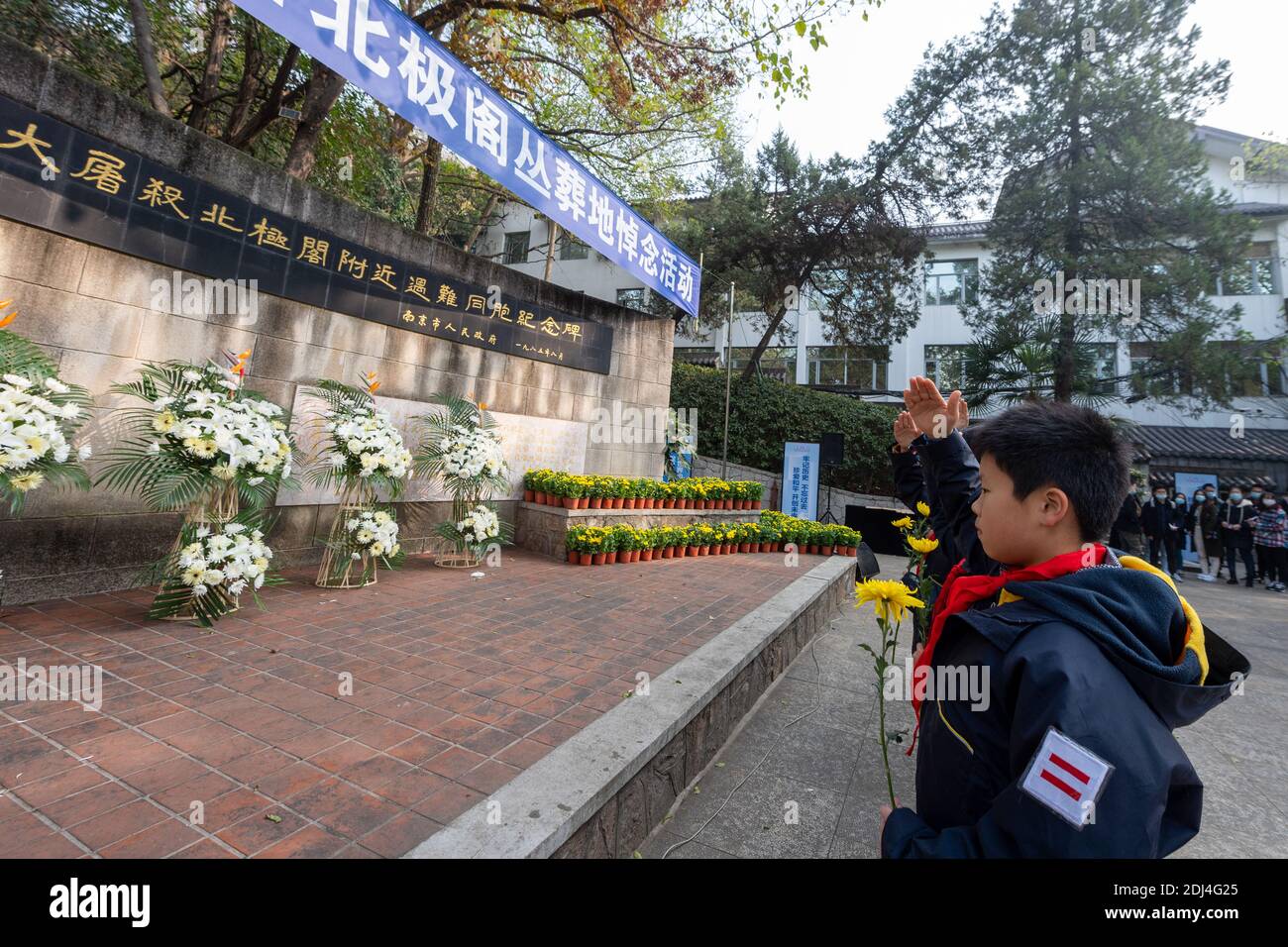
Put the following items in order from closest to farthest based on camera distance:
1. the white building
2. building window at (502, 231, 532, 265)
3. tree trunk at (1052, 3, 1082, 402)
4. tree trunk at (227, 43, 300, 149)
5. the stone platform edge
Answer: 1. the stone platform edge
2. tree trunk at (227, 43, 300, 149)
3. tree trunk at (1052, 3, 1082, 402)
4. the white building
5. building window at (502, 231, 532, 265)

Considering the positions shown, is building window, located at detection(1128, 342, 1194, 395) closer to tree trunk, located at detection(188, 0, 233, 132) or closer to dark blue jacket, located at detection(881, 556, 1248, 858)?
dark blue jacket, located at detection(881, 556, 1248, 858)

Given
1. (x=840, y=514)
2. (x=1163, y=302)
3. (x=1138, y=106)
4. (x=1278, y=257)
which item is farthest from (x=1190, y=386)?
(x=1278, y=257)

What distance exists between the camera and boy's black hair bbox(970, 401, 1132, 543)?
4.12 ft

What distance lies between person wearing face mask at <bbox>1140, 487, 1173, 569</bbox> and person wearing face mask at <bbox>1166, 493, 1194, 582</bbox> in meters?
0.08

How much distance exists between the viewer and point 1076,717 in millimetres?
925

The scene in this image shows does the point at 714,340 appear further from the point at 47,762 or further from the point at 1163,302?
the point at 47,762

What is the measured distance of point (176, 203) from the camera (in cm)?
447

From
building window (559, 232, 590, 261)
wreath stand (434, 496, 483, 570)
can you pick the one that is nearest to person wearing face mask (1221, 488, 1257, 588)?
wreath stand (434, 496, 483, 570)

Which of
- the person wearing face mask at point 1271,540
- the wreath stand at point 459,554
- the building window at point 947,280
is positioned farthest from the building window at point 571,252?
the person wearing face mask at point 1271,540

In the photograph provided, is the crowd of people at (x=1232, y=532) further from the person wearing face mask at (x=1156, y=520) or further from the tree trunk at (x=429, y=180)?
the tree trunk at (x=429, y=180)

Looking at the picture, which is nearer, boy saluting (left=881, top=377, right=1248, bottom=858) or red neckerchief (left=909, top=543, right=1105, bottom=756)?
boy saluting (left=881, top=377, right=1248, bottom=858)

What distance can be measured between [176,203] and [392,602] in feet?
11.8

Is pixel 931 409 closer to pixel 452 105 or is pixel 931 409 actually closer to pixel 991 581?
pixel 991 581
